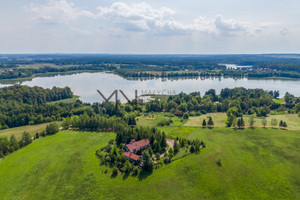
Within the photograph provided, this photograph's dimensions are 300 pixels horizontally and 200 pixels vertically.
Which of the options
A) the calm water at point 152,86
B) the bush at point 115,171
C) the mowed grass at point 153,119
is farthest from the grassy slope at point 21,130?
the calm water at point 152,86

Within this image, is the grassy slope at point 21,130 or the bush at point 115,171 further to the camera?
the grassy slope at point 21,130

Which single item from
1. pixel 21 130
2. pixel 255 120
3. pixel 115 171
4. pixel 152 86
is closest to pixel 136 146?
pixel 115 171

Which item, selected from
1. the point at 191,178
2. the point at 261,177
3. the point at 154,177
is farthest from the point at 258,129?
the point at 154,177

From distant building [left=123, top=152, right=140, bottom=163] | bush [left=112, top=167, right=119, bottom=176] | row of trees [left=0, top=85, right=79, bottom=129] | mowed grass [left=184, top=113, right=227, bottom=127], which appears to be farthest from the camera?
row of trees [left=0, top=85, right=79, bottom=129]

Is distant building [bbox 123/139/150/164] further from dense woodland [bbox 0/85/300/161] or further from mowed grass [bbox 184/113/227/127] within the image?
mowed grass [bbox 184/113/227/127]

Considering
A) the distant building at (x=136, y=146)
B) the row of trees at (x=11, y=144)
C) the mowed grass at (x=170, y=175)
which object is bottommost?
the mowed grass at (x=170, y=175)

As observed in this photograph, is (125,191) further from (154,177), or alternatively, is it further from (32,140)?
(32,140)

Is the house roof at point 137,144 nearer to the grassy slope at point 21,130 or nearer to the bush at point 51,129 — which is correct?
the bush at point 51,129

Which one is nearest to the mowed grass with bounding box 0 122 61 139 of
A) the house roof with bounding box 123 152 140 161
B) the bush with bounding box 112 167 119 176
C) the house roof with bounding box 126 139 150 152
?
the house roof with bounding box 126 139 150 152
